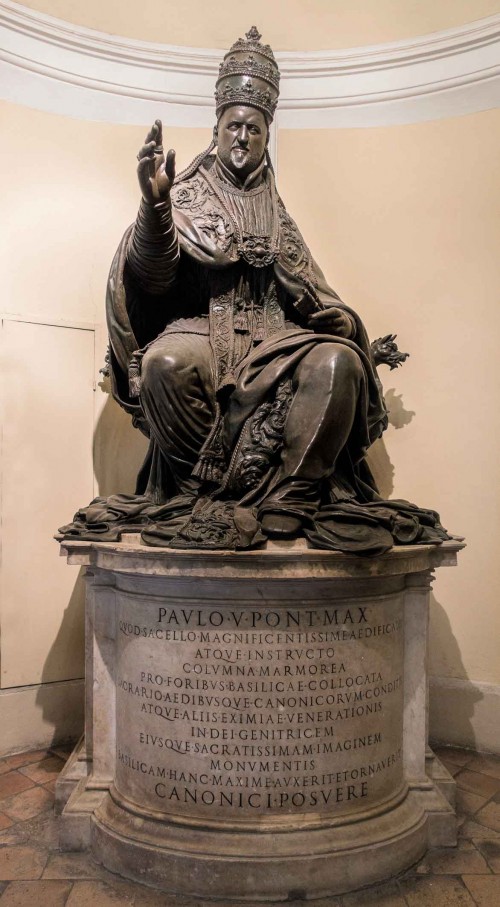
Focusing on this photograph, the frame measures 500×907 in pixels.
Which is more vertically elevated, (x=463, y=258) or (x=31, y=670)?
(x=463, y=258)

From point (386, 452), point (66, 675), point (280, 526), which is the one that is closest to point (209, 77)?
point (386, 452)

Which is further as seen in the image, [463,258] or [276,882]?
[463,258]

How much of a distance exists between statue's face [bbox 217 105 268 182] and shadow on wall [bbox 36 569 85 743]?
2323 mm

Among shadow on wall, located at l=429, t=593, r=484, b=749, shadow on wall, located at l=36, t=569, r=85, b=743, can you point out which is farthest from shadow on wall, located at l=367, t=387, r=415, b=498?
shadow on wall, located at l=36, t=569, r=85, b=743

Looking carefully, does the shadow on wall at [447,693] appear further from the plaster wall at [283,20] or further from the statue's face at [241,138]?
the plaster wall at [283,20]

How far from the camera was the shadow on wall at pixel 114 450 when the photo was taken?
415 centimetres

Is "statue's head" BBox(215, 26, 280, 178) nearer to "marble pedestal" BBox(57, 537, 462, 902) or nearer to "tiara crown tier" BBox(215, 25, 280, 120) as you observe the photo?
"tiara crown tier" BBox(215, 25, 280, 120)

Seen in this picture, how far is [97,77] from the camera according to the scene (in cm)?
429

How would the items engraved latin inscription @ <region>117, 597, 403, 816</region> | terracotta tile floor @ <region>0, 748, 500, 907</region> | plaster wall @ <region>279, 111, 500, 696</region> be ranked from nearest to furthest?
terracotta tile floor @ <region>0, 748, 500, 907</region> → engraved latin inscription @ <region>117, 597, 403, 816</region> → plaster wall @ <region>279, 111, 500, 696</region>

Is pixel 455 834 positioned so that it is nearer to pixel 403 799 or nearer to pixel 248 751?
pixel 403 799

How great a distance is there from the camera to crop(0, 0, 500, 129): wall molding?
4.11 meters

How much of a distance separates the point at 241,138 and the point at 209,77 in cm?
166

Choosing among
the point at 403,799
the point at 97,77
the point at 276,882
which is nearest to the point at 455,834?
the point at 403,799

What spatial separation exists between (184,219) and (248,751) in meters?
2.20
